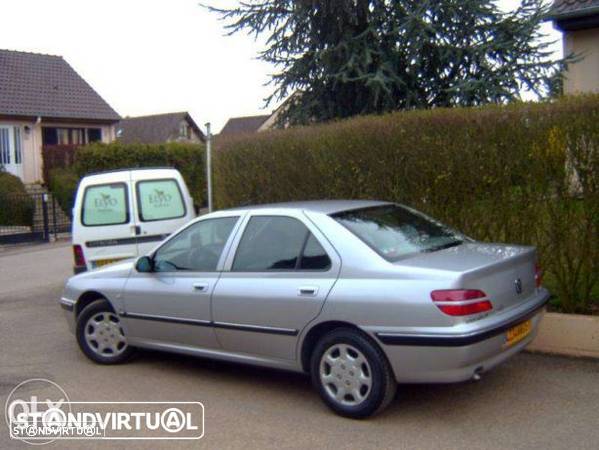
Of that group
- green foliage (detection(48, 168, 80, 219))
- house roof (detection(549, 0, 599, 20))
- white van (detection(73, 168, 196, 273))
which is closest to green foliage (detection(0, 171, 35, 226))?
green foliage (detection(48, 168, 80, 219))

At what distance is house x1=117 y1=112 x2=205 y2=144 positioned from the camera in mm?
54500

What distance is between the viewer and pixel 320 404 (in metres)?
5.46

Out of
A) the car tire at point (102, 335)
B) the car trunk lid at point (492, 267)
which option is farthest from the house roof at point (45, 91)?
the car trunk lid at point (492, 267)

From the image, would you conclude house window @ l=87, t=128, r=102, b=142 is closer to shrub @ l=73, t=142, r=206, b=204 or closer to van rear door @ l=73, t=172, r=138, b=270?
shrub @ l=73, t=142, r=206, b=204

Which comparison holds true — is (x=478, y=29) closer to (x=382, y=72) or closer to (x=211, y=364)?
(x=382, y=72)

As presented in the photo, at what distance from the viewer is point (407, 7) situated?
1377 cm

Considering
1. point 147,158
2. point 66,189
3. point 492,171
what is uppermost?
point 147,158

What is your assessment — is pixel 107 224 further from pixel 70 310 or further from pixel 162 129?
pixel 162 129

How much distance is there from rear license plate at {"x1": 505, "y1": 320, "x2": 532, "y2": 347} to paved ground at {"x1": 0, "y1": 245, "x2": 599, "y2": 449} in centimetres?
52

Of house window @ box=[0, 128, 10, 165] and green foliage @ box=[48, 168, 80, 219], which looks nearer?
green foliage @ box=[48, 168, 80, 219]

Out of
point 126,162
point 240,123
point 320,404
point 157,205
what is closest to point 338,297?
point 320,404

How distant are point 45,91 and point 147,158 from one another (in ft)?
31.2

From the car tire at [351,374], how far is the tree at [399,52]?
29.0ft

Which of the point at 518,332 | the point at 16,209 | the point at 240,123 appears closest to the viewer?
the point at 518,332
